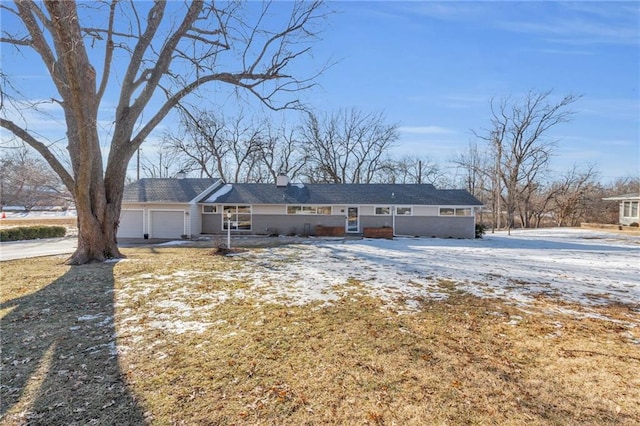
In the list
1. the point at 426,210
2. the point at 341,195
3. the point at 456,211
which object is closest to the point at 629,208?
the point at 456,211

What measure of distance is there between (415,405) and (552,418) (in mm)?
1065

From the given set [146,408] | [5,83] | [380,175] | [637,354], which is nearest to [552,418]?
[637,354]

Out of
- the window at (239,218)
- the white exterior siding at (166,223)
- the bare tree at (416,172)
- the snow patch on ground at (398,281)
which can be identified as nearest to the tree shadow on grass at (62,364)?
the snow patch on ground at (398,281)

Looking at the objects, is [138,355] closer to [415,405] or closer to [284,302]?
[284,302]

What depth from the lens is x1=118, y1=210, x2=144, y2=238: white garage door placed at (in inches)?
753

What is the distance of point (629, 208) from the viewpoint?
30094mm

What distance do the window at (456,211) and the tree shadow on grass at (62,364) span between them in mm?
17694

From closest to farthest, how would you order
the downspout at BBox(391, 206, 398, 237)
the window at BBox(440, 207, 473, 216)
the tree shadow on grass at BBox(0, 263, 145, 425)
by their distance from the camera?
the tree shadow on grass at BBox(0, 263, 145, 425) → the window at BBox(440, 207, 473, 216) → the downspout at BBox(391, 206, 398, 237)

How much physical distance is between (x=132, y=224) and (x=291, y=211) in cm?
968

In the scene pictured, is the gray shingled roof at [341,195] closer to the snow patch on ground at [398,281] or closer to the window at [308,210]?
the window at [308,210]

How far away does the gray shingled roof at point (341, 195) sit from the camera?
19.7m

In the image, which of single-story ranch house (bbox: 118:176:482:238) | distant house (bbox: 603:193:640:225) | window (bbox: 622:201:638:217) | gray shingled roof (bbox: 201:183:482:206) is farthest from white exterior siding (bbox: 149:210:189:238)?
window (bbox: 622:201:638:217)

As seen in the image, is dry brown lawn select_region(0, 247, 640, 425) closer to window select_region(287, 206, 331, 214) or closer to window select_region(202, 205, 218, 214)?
window select_region(287, 206, 331, 214)

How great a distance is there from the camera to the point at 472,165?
3703 cm
